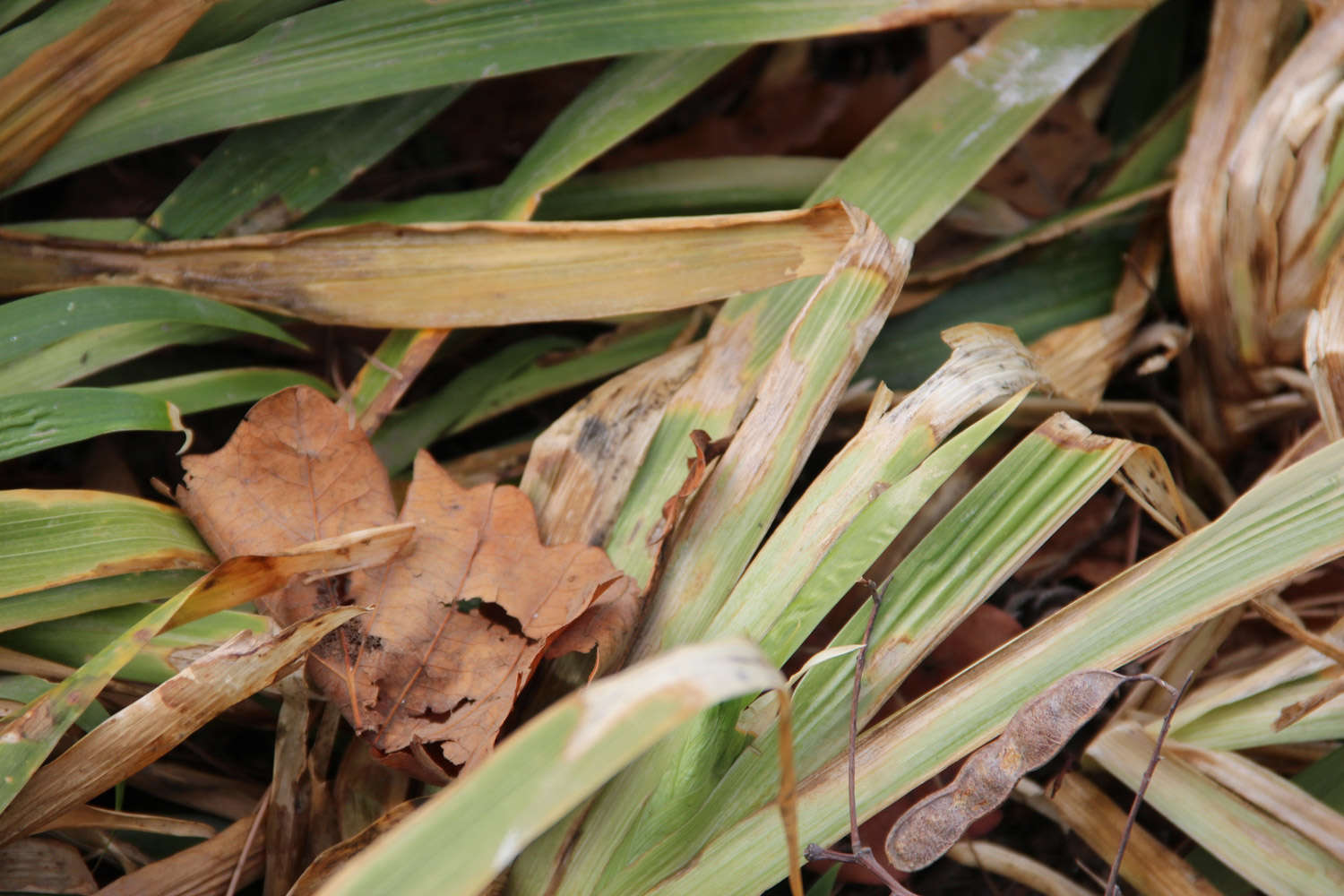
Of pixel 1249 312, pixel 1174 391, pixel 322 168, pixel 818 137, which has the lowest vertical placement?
pixel 1174 391

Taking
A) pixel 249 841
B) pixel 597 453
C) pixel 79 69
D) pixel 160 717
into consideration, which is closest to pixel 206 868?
pixel 249 841

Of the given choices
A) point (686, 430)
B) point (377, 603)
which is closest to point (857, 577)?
point (686, 430)

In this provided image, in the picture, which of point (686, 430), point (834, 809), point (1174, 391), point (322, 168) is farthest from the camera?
point (1174, 391)

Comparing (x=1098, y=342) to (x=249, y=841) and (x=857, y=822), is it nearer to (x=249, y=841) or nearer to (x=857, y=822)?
(x=857, y=822)

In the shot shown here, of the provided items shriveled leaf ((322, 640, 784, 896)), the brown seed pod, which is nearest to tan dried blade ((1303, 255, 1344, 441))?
the brown seed pod

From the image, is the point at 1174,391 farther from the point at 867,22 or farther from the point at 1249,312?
the point at 867,22

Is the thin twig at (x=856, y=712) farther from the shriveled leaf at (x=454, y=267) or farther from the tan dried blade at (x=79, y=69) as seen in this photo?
the tan dried blade at (x=79, y=69)

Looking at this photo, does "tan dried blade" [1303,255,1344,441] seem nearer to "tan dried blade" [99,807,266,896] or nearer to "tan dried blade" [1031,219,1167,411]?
"tan dried blade" [1031,219,1167,411]
